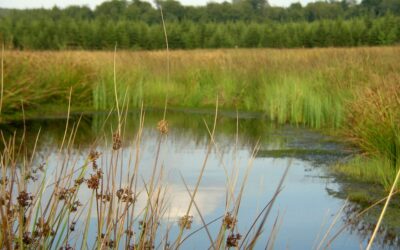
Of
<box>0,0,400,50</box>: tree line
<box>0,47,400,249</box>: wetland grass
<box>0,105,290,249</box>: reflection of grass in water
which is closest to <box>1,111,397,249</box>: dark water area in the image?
<box>0,105,290,249</box>: reflection of grass in water

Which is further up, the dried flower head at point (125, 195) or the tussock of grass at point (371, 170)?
the dried flower head at point (125, 195)

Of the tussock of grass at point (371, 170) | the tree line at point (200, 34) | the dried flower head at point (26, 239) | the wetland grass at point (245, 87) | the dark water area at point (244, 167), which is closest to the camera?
the dried flower head at point (26, 239)

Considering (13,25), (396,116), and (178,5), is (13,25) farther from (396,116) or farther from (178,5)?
(396,116)

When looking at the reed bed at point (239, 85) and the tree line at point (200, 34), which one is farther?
the tree line at point (200, 34)

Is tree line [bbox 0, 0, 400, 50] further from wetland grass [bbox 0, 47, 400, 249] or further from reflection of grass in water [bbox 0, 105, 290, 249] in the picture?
reflection of grass in water [bbox 0, 105, 290, 249]

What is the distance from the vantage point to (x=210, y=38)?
3978 centimetres

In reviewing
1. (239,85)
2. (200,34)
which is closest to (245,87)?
(239,85)

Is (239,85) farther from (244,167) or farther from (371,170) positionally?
(371,170)

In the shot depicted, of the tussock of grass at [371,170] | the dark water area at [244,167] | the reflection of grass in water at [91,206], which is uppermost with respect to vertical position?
the reflection of grass in water at [91,206]

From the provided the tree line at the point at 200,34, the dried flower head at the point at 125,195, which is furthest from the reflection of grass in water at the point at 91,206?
the tree line at the point at 200,34

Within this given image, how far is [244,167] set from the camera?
712 cm

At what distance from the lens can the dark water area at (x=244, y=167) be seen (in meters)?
4.68

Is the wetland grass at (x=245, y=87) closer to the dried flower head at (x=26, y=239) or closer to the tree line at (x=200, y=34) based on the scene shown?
the dried flower head at (x=26, y=239)

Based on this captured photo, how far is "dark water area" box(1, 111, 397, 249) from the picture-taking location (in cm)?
468
